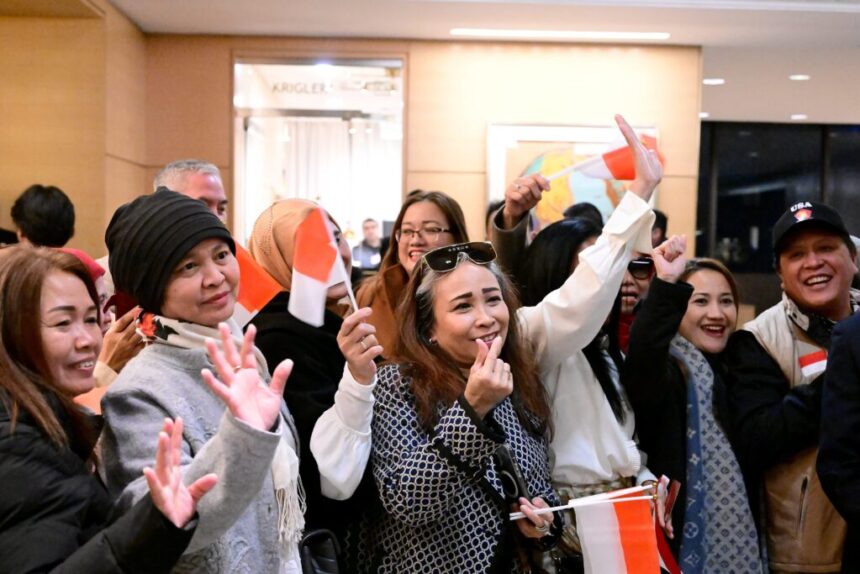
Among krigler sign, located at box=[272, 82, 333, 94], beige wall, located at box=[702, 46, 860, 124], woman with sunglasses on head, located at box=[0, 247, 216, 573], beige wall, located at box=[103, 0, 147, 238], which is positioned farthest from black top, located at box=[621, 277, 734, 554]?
beige wall, located at box=[702, 46, 860, 124]

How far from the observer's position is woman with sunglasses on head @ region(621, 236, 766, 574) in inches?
90.6

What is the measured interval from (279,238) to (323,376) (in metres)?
0.36

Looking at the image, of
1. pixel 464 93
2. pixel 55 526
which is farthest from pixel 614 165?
pixel 464 93

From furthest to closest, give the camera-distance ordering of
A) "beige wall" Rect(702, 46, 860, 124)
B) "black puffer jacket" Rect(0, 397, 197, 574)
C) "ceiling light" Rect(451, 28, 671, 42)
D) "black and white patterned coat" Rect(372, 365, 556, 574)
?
"beige wall" Rect(702, 46, 860, 124) < "ceiling light" Rect(451, 28, 671, 42) < "black and white patterned coat" Rect(372, 365, 556, 574) < "black puffer jacket" Rect(0, 397, 197, 574)

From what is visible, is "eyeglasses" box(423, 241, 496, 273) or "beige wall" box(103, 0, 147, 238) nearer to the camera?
"eyeglasses" box(423, 241, 496, 273)

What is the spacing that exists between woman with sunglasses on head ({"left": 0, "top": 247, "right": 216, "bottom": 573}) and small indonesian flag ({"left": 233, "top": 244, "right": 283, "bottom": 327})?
0.61 metres

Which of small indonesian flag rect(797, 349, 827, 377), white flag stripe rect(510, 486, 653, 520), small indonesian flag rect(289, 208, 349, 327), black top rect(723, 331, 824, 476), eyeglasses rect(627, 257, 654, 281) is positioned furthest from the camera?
eyeglasses rect(627, 257, 654, 281)

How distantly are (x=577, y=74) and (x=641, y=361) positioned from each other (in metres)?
4.70

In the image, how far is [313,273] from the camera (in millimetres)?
2139

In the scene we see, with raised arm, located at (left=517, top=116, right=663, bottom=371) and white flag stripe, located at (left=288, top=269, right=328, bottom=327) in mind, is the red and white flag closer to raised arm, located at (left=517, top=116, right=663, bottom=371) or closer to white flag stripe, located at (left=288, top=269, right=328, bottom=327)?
raised arm, located at (left=517, top=116, right=663, bottom=371)

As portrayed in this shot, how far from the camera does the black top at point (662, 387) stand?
7.51 feet

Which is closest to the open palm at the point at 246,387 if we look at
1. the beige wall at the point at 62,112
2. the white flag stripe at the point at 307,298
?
the white flag stripe at the point at 307,298

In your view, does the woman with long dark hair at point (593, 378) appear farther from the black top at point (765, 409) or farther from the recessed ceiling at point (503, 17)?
the recessed ceiling at point (503, 17)

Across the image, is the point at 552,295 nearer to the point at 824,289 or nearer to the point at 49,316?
the point at 824,289
